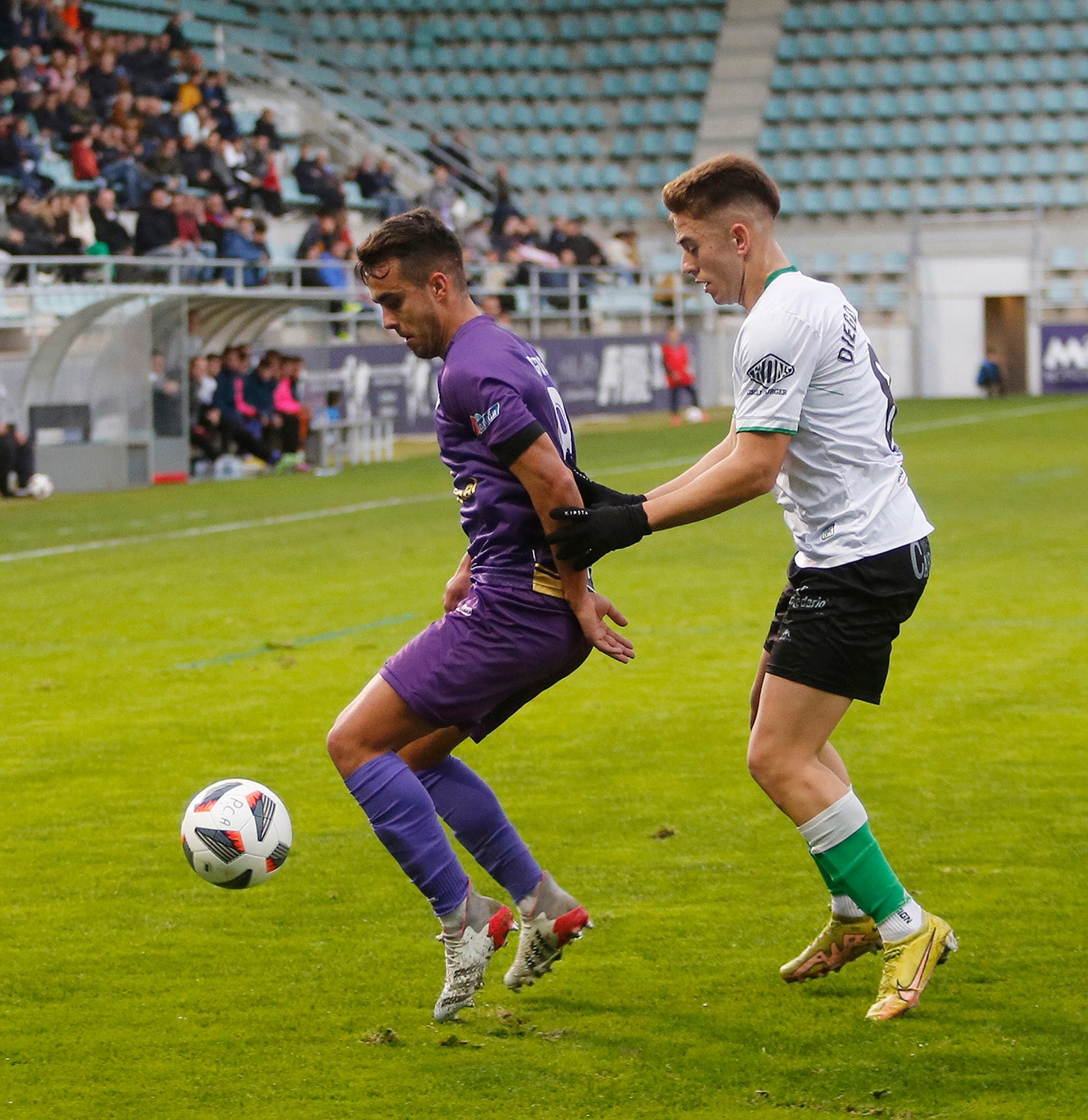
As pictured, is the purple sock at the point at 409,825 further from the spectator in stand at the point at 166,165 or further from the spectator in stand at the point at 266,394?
the spectator in stand at the point at 166,165

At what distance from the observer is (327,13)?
39812mm

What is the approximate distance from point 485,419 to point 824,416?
79 centimetres

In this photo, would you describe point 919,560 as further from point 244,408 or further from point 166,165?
point 166,165

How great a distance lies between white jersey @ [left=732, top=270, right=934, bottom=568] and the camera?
13.2ft

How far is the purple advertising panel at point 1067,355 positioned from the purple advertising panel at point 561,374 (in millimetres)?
7767

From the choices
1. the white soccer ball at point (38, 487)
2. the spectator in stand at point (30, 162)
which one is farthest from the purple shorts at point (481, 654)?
the spectator in stand at point (30, 162)

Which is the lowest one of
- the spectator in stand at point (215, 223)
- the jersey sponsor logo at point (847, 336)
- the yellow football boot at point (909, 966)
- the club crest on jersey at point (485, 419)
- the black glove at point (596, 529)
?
the yellow football boot at point (909, 966)

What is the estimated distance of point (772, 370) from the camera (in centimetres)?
404

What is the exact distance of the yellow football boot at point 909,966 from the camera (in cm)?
414

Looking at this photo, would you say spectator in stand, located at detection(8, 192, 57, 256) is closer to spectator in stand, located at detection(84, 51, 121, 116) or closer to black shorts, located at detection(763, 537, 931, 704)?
spectator in stand, located at detection(84, 51, 121, 116)

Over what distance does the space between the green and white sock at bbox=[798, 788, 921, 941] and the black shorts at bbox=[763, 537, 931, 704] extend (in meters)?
0.30

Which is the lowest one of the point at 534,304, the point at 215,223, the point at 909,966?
the point at 909,966

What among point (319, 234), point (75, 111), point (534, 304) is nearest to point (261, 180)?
point (319, 234)

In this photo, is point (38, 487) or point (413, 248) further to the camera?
point (38, 487)
